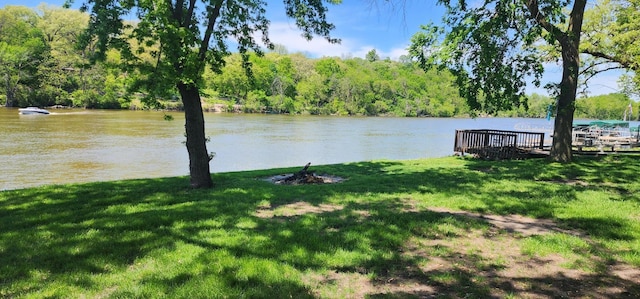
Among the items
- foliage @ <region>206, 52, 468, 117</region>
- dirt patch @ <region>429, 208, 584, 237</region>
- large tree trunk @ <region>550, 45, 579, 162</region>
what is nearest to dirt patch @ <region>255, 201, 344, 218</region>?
dirt patch @ <region>429, 208, 584, 237</region>

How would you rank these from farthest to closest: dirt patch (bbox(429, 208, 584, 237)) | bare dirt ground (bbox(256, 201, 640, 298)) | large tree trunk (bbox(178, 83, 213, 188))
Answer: large tree trunk (bbox(178, 83, 213, 188)) → dirt patch (bbox(429, 208, 584, 237)) → bare dirt ground (bbox(256, 201, 640, 298))

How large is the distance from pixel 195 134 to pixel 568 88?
38.3 ft

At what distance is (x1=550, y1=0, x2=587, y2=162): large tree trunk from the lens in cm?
1212

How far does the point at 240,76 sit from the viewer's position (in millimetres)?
107750

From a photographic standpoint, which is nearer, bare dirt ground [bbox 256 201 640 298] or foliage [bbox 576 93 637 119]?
bare dirt ground [bbox 256 201 640 298]

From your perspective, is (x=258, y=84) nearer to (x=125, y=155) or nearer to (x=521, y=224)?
(x=125, y=155)

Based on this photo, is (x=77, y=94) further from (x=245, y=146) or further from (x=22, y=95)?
(x=245, y=146)

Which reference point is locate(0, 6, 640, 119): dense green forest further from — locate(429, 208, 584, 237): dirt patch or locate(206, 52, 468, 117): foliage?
locate(429, 208, 584, 237): dirt patch

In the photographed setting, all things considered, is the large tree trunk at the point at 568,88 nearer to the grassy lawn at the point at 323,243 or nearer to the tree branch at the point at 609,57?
the grassy lawn at the point at 323,243

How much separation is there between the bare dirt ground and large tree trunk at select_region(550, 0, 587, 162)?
9577 mm

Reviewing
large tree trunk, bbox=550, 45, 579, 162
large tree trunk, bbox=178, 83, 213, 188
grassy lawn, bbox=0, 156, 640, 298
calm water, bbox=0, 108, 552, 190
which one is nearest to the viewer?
grassy lawn, bbox=0, 156, 640, 298

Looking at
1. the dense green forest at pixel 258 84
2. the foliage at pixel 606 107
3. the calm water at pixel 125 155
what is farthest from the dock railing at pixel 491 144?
the foliage at pixel 606 107

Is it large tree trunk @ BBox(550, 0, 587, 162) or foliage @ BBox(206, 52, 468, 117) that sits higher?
foliage @ BBox(206, 52, 468, 117)

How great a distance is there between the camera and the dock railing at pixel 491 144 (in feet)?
52.8
